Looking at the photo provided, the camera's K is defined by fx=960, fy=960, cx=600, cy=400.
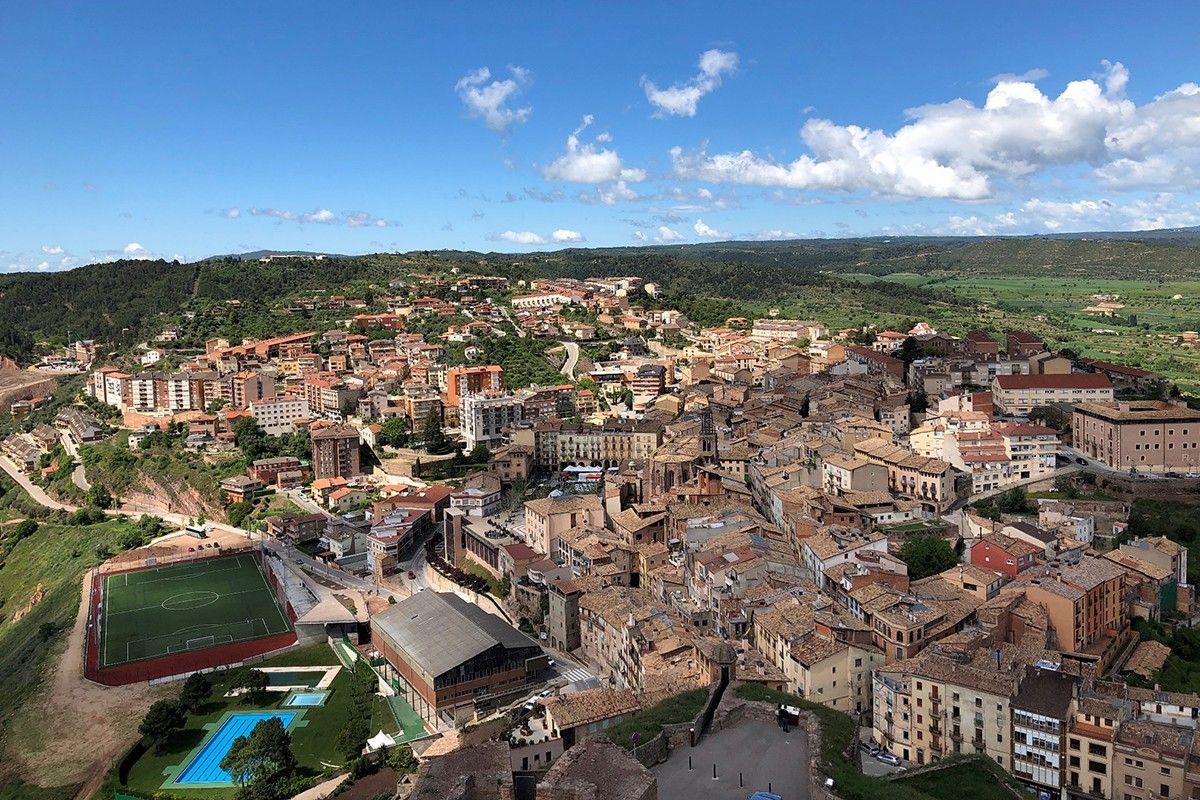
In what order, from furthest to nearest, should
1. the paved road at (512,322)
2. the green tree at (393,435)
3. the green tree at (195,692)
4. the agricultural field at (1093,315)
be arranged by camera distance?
1. the paved road at (512,322)
2. the agricultural field at (1093,315)
3. the green tree at (393,435)
4. the green tree at (195,692)

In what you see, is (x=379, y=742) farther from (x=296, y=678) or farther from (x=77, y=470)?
(x=77, y=470)

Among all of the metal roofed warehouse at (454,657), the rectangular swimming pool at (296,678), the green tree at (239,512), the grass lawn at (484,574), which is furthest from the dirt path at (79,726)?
the green tree at (239,512)

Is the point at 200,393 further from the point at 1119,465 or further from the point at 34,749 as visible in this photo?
the point at 1119,465

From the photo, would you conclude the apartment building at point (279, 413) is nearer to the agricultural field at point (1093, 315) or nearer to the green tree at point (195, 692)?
the green tree at point (195, 692)

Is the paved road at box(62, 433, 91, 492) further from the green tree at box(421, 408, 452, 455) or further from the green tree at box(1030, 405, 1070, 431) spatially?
the green tree at box(1030, 405, 1070, 431)

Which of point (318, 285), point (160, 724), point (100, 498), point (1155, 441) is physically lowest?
point (160, 724)

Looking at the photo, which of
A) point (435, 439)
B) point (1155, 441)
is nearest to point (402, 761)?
point (435, 439)

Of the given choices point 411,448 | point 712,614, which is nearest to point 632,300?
point 411,448
